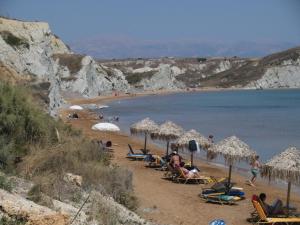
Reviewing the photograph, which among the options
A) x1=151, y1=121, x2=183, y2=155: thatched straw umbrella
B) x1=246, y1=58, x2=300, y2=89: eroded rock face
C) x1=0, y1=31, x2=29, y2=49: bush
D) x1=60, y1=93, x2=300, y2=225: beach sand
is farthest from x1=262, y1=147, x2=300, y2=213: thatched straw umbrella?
x1=246, y1=58, x2=300, y2=89: eroded rock face

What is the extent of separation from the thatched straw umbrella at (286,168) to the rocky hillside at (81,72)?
29.4 ft

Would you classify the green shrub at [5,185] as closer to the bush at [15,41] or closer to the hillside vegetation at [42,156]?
the hillside vegetation at [42,156]

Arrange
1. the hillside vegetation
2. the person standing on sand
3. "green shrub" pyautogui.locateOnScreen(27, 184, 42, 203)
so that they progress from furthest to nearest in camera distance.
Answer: the person standing on sand, the hillside vegetation, "green shrub" pyautogui.locateOnScreen(27, 184, 42, 203)

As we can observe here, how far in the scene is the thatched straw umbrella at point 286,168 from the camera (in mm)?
13359

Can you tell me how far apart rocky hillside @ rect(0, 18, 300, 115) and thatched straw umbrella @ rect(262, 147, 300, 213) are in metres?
8.95

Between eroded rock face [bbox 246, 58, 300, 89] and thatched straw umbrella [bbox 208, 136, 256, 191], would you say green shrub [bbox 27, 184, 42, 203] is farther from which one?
eroded rock face [bbox 246, 58, 300, 89]

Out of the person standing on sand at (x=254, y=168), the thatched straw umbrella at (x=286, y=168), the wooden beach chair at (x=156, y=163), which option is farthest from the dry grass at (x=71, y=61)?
the thatched straw umbrella at (x=286, y=168)

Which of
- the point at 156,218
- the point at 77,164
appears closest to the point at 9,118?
the point at 77,164

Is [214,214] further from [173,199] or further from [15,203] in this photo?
[15,203]

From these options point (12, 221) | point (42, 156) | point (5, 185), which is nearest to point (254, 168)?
point (42, 156)

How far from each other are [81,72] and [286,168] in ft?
253

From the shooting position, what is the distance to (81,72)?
3484 inches

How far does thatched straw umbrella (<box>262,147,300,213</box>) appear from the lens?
1336cm

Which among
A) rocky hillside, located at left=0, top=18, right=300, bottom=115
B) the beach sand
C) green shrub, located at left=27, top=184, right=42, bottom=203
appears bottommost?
the beach sand
